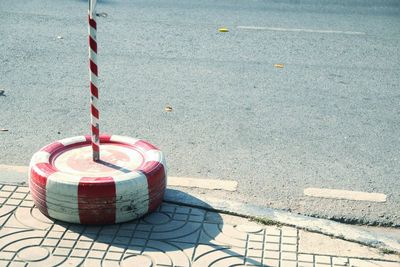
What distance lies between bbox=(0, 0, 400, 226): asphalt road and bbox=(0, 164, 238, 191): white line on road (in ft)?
0.33

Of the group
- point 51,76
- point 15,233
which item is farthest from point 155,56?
point 15,233

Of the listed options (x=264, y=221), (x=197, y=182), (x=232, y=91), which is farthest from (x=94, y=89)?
(x=232, y=91)

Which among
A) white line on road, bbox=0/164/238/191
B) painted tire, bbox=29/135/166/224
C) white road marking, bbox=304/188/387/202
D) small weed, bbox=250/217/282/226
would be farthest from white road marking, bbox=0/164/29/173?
white road marking, bbox=304/188/387/202

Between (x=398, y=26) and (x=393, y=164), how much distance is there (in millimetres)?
5820

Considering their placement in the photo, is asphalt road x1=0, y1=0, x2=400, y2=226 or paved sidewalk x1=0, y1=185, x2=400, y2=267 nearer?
paved sidewalk x1=0, y1=185, x2=400, y2=267

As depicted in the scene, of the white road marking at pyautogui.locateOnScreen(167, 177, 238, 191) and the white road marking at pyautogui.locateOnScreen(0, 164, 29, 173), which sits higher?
the white road marking at pyautogui.locateOnScreen(167, 177, 238, 191)

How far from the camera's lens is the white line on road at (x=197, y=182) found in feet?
18.4

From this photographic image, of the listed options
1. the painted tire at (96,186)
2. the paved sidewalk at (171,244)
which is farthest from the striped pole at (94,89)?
the paved sidewalk at (171,244)

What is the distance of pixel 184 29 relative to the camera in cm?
1055

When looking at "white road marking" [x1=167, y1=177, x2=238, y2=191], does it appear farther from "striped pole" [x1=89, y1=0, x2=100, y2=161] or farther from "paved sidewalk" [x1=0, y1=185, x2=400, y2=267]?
"striped pole" [x1=89, y1=0, x2=100, y2=161]

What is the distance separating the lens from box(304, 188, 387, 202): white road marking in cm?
549

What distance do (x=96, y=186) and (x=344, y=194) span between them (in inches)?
83.7

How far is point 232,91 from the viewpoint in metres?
7.91

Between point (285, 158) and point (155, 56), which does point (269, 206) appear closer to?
point (285, 158)
